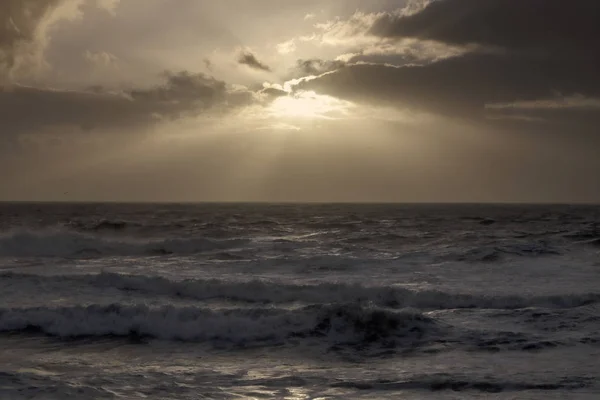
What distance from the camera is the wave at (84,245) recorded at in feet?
112

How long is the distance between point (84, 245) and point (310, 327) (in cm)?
2413

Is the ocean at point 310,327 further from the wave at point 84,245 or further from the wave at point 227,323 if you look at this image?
the wave at point 84,245

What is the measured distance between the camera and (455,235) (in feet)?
131

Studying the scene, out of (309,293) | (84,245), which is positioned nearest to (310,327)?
(309,293)

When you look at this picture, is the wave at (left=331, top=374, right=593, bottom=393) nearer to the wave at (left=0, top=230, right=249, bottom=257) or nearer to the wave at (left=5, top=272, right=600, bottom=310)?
the wave at (left=5, top=272, right=600, bottom=310)

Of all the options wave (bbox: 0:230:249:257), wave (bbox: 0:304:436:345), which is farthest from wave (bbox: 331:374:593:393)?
wave (bbox: 0:230:249:257)

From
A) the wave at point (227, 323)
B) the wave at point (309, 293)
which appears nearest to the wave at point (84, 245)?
the wave at point (309, 293)

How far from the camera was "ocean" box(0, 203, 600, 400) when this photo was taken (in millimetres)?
10812

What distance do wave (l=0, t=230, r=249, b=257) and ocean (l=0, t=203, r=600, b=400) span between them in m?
5.13

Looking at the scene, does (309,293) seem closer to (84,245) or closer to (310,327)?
(310,327)

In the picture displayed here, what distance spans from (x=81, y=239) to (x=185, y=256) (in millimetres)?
8800

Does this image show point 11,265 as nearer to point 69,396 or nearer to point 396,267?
point 396,267

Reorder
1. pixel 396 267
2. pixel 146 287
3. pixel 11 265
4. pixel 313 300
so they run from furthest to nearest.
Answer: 1. pixel 11 265
2. pixel 396 267
3. pixel 146 287
4. pixel 313 300

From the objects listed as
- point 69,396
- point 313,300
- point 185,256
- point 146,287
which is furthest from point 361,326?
point 185,256
